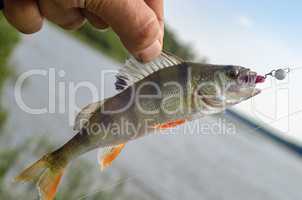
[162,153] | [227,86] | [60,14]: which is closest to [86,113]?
[227,86]

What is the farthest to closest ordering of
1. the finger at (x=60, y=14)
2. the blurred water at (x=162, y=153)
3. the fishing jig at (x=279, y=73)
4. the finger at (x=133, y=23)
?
the blurred water at (x=162, y=153)
the finger at (x=60, y=14)
the finger at (x=133, y=23)
the fishing jig at (x=279, y=73)

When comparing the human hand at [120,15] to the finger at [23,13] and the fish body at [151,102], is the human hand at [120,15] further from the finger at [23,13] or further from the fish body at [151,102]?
the fish body at [151,102]

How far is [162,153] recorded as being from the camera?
661cm

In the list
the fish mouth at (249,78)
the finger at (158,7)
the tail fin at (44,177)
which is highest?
the finger at (158,7)

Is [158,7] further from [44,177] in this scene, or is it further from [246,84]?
[44,177]

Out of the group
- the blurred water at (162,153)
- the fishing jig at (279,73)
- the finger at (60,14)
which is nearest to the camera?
the fishing jig at (279,73)

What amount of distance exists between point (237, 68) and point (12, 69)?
4633 millimetres

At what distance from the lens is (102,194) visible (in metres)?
3.36

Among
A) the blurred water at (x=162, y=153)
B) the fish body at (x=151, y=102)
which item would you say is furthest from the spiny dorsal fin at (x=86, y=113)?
the blurred water at (x=162, y=153)

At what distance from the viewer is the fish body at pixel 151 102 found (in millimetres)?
1135

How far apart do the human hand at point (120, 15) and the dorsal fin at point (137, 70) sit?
0.27 ft

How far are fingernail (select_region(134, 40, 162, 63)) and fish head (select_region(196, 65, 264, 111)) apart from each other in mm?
196

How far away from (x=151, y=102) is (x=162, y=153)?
5.46 meters

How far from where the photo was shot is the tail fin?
4.03ft
